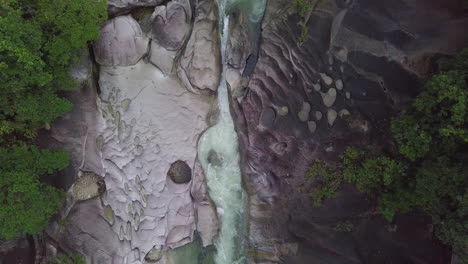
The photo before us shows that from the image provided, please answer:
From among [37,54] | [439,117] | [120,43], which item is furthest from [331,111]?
[37,54]

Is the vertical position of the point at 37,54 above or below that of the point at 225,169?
above

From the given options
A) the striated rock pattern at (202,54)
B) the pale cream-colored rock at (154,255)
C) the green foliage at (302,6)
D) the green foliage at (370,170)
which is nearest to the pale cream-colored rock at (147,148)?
the pale cream-colored rock at (154,255)

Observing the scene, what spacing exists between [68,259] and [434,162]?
9.24m

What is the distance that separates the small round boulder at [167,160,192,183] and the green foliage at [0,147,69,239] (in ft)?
9.54

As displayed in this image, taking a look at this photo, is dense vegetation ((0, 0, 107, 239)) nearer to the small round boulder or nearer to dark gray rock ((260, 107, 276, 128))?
the small round boulder

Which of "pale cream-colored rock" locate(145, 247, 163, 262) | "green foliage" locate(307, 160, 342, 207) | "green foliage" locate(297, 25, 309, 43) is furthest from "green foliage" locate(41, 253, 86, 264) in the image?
"green foliage" locate(297, 25, 309, 43)

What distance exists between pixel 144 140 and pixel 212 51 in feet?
10.5

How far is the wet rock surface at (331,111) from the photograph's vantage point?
9.18 metres

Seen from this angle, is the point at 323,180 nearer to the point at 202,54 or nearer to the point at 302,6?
the point at 302,6

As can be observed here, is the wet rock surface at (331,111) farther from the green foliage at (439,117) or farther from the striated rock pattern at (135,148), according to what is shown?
the striated rock pattern at (135,148)

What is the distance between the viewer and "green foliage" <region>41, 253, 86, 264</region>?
32.7ft

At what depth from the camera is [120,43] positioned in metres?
10.3

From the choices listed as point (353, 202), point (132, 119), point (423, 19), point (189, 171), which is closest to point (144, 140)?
point (132, 119)

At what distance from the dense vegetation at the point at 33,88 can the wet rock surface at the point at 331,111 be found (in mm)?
4506
